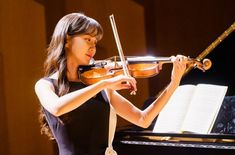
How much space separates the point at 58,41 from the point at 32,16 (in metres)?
2.36

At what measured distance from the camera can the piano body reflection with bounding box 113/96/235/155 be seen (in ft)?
5.40

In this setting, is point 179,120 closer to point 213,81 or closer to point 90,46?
point 90,46

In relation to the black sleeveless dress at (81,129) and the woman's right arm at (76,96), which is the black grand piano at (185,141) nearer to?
the black sleeveless dress at (81,129)

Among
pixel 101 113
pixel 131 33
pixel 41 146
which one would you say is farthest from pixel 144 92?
pixel 101 113

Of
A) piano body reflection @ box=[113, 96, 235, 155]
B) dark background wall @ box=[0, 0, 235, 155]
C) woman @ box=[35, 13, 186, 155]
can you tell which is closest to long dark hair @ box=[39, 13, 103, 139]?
woman @ box=[35, 13, 186, 155]

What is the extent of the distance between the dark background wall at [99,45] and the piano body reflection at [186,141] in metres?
1.79

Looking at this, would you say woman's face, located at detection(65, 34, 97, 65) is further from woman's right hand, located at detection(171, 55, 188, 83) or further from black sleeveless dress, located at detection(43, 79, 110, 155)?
woman's right hand, located at detection(171, 55, 188, 83)

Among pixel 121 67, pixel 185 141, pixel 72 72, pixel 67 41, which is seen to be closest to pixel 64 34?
pixel 67 41

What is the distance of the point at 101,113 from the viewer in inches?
59.2

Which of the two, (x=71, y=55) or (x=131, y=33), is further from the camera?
(x=131, y=33)

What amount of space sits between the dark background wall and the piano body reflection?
179 centimetres

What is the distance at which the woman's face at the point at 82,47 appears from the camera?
1446 millimetres

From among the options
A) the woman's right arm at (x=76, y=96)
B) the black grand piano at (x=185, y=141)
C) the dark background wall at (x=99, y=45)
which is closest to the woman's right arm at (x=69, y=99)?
the woman's right arm at (x=76, y=96)

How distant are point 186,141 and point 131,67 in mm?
425
